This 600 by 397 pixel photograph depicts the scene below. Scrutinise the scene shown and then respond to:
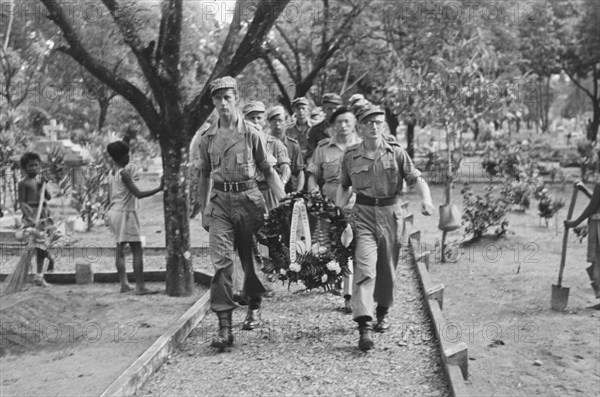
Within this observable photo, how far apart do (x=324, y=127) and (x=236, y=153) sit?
3.12 m

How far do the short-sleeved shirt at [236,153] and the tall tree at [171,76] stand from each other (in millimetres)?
1477

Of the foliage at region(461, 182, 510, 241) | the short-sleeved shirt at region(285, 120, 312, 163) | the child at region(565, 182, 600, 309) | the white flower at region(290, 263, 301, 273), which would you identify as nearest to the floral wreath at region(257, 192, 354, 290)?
the white flower at region(290, 263, 301, 273)

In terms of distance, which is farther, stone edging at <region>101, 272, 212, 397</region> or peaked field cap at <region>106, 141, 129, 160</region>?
peaked field cap at <region>106, 141, 129, 160</region>

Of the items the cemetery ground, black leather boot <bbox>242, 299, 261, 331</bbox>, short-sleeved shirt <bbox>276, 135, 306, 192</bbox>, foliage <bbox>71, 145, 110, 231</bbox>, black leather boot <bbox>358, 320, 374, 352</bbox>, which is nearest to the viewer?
the cemetery ground

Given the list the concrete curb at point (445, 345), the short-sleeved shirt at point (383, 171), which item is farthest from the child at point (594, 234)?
the short-sleeved shirt at point (383, 171)

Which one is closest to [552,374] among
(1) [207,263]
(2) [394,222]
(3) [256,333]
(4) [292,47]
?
(2) [394,222]

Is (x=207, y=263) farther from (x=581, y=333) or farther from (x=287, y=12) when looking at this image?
(x=287, y=12)

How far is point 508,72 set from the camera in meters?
26.7

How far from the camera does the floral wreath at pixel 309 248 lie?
22.7 ft

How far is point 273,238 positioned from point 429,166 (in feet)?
70.8

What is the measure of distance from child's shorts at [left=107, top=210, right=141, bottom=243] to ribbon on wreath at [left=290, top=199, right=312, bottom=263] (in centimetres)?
282

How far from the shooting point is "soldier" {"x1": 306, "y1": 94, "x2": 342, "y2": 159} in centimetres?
909

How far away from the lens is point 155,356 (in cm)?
621

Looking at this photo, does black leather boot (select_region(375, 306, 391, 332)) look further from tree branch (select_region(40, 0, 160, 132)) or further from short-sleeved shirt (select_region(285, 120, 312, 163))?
short-sleeved shirt (select_region(285, 120, 312, 163))
